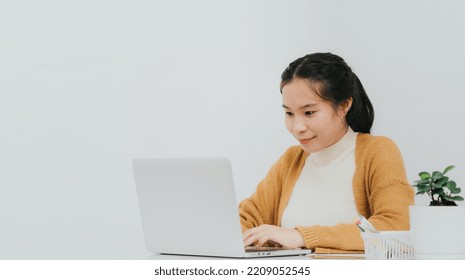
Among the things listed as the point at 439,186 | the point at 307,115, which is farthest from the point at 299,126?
the point at 439,186

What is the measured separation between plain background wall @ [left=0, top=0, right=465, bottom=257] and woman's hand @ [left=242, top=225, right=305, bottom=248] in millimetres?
1485

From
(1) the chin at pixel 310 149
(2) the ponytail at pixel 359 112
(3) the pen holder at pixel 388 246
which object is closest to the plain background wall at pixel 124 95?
(2) the ponytail at pixel 359 112

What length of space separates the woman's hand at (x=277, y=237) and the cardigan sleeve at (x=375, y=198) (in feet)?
0.06

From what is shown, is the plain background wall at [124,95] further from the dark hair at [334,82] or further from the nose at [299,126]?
the nose at [299,126]

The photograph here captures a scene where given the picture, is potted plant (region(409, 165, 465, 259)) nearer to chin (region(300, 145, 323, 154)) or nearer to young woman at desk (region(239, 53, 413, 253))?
young woman at desk (region(239, 53, 413, 253))

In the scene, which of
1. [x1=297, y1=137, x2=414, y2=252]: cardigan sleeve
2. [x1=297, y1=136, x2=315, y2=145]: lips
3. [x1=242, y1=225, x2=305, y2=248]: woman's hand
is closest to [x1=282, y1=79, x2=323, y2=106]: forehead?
[x1=297, y1=136, x2=315, y2=145]: lips

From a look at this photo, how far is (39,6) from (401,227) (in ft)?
6.54

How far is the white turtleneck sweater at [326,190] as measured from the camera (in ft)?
6.64

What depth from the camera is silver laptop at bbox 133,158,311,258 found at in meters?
1.51

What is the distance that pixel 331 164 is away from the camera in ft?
6.86

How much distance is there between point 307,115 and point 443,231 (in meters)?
0.68

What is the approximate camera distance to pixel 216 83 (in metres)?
3.25

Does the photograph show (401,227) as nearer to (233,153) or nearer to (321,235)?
(321,235)

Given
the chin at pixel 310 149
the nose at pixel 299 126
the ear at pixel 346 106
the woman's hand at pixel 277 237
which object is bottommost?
the woman's hand at pixel 277 237
